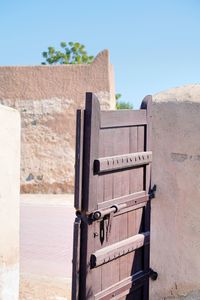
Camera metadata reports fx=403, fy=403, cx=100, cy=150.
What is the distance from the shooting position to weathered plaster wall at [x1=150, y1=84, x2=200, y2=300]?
2863 millimetres

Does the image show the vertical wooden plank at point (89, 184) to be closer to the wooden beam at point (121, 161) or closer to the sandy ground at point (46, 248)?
the wooden beam at point (121, 161)

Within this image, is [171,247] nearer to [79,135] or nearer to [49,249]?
[79,135]

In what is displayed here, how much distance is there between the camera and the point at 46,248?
626 centimetres

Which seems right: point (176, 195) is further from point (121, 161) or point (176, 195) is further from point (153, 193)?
point (121, 161)

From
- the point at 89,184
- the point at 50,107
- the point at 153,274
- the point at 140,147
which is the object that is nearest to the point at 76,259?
the point at 89,184

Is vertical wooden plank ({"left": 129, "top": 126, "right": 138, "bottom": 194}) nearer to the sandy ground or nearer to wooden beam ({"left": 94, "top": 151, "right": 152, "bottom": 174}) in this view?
wooden beam ({"left": 94, "top": 151, "right": 152, "bottom": 174})

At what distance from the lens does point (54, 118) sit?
11.9 meters

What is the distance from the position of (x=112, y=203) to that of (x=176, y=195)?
21.2 inches

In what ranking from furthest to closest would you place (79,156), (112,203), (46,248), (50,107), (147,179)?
(50,107) < (46,248) < (147,179) < (112,203) < (79,156)

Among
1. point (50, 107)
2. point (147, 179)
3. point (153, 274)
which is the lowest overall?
point (153, 274)

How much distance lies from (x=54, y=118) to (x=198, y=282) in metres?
9.42

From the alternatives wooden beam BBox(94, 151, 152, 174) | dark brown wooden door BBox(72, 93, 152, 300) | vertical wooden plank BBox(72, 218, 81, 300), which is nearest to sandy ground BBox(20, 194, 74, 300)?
dark brown wooden door BBox(72, 93, 152, 300)

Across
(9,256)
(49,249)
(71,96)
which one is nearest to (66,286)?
(9,256)

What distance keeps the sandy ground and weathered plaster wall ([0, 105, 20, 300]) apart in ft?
2.78
